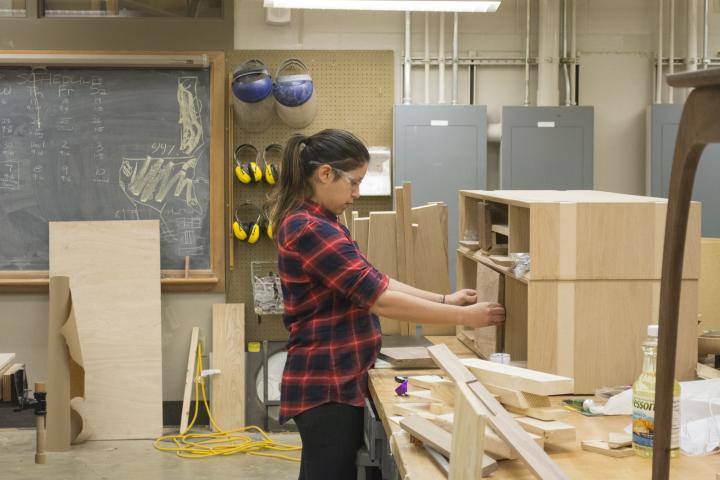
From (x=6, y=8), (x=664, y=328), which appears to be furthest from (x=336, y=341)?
(x=6, y=8)

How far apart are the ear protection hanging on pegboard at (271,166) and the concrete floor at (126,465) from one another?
5.03 ft

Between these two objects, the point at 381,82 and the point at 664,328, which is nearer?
the point at 664,328

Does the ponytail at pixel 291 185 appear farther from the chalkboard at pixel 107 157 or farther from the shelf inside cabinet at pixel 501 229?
the chalkboard at pixel 107 157

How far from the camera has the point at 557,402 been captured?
7.39 feet

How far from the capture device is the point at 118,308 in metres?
5.00

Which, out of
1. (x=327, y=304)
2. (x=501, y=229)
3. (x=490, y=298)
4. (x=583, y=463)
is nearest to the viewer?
(x=583, y=463)

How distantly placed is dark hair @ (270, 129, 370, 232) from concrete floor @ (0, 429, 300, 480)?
2359 mm

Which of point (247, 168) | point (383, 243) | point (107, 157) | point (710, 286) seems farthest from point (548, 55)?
point (107, 157)

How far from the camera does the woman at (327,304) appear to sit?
2176 mm

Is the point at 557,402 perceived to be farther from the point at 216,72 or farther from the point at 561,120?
the point at 216,72

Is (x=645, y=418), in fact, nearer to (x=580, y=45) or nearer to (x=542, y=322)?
(x=542, y=322)

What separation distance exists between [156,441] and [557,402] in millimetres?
3190

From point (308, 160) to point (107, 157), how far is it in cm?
310

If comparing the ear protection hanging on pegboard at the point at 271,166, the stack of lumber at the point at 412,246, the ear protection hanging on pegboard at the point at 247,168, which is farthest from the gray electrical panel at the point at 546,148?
the stack of lumber at the point at 412,246
